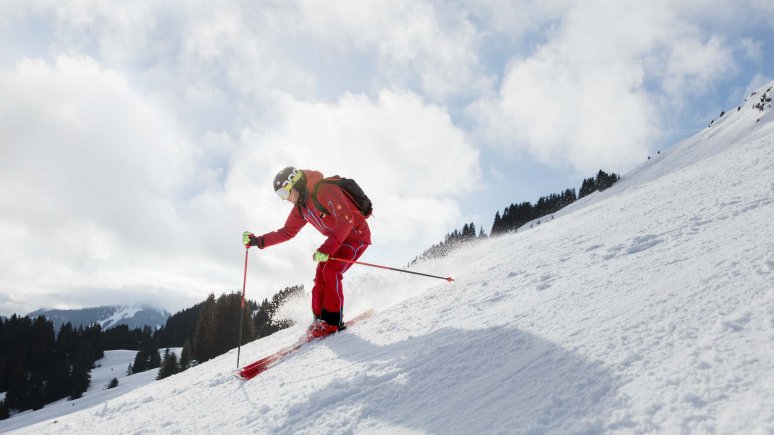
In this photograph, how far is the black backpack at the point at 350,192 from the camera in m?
6.50

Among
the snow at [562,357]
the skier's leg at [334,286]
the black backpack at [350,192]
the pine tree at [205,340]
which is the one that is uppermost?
the pine tree at [205,340]

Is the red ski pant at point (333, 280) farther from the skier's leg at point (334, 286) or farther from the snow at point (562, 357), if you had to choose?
the snow at point (562, 357)

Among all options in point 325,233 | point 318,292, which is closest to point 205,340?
point 318,292

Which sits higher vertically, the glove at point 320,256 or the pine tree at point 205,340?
the pine tree at point 205,340

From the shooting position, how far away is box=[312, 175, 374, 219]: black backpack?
650cm

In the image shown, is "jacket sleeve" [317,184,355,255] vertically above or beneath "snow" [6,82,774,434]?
above

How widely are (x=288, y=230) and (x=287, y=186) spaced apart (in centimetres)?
111

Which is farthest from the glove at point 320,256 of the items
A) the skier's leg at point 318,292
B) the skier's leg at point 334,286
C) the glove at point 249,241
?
the glove at point 249,241

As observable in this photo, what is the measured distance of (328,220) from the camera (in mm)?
6613

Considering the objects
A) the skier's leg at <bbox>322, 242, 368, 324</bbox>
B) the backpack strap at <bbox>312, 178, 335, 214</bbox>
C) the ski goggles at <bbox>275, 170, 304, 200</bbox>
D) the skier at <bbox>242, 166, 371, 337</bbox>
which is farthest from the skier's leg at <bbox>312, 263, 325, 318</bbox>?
the ski goggles at <bbox>275, 170, 304, 200</bbox>

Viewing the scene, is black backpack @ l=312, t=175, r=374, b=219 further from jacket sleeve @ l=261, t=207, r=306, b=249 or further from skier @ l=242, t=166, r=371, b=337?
jacket sleeve @ l=261, t=207, r=306, b=249

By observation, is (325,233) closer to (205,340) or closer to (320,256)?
(320,256)

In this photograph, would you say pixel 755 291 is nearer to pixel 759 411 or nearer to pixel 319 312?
pixel 759 411

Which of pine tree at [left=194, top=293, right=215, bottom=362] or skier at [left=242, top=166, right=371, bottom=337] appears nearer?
skier at [left=242, top=166, right=371, bottom=337]
